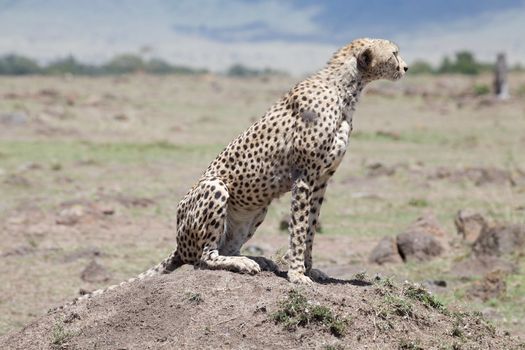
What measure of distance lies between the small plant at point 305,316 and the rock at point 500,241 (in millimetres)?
5873

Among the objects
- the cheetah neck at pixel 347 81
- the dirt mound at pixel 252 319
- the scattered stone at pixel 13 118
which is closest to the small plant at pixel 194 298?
the dirt mound at pixel 252 319

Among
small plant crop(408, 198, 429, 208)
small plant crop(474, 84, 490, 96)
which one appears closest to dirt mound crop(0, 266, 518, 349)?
small plant crop(408, 198, 429, 208)

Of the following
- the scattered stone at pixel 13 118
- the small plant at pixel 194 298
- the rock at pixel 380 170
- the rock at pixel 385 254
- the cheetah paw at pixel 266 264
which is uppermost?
the cheetah paw at pixel 266 264

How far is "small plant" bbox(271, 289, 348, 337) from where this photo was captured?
22.0ft

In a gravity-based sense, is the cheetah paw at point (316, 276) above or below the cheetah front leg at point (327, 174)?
below

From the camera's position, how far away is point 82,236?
545 inches

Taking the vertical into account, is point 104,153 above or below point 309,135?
below

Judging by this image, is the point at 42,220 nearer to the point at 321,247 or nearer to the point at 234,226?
the point at 321,247

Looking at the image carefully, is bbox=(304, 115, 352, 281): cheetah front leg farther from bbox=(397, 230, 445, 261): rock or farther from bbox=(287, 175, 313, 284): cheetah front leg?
bbox=(397, 230, 445, 261): rock

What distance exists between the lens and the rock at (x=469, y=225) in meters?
13.3

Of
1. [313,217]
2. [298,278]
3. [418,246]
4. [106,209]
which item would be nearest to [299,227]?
[313,217]

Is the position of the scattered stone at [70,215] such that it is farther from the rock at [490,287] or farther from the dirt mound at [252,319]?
the dirt mound at [252,319]

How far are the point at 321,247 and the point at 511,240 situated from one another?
7.94 ft

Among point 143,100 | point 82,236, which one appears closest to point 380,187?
point 82,236
